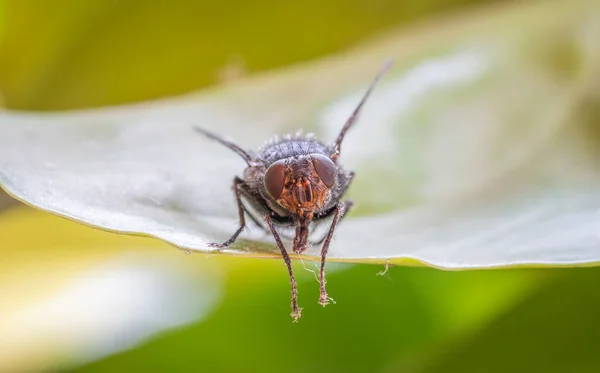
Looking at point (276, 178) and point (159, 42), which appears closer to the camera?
point (276, 178)

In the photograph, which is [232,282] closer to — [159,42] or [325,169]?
[325,169]

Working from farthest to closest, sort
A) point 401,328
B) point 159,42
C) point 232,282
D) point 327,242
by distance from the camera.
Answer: point 159,42, point 232,282, point 401,328, point 327,242

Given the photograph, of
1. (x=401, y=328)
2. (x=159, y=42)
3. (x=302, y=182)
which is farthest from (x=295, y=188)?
(x=159, y=42)

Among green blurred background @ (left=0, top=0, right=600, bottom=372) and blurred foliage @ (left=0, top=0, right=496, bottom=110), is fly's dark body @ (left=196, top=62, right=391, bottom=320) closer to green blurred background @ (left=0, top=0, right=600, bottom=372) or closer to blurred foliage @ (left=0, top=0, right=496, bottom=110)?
green blurred background @ (left=0, top=0, right=600, bottom=372)

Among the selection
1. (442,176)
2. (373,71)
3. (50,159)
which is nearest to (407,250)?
(442,176)

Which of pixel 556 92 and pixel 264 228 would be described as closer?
pixel 264 228

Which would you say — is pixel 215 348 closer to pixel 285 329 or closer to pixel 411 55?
pixel 285 329

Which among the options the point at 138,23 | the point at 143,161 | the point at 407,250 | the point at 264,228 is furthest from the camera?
the point at 138,23
